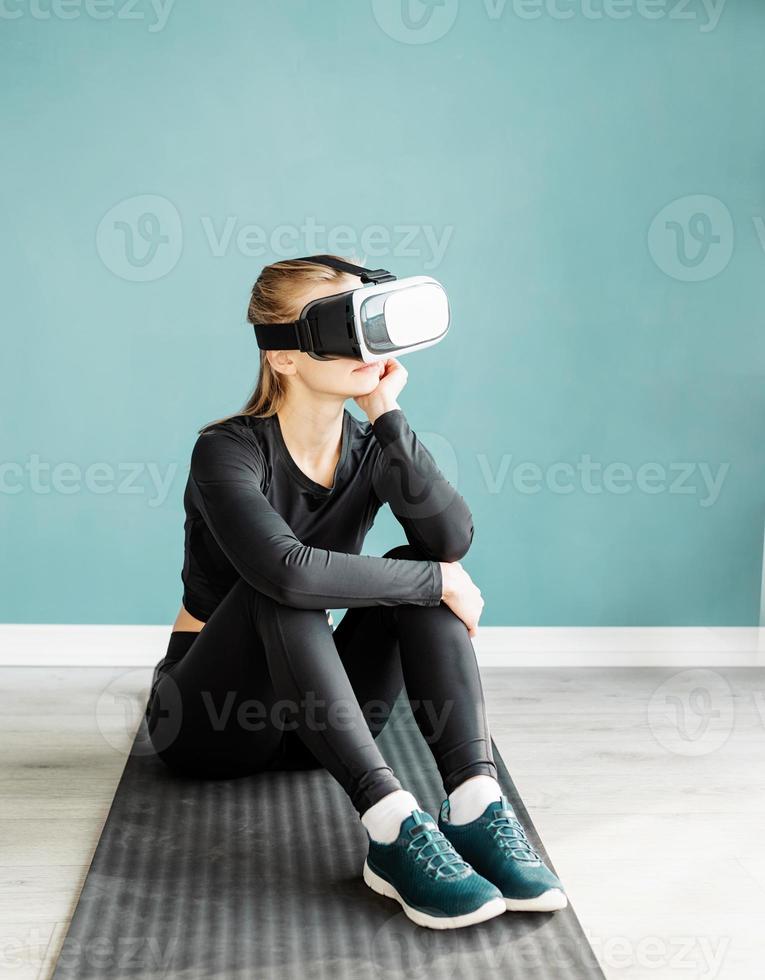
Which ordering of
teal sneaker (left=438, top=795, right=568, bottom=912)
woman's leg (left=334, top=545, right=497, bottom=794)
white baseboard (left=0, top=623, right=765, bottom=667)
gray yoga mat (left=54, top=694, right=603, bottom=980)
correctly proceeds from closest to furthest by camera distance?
gray yoga mat (left=54, top=694, right=603, bottom=980) → teal sneaker (left=438, top=795, right=568, bottom=912) → woman's leg (left=334, top=545, right=497, bottom=794) → white baseboard (left=0, top=623, right=765, bottom=667)

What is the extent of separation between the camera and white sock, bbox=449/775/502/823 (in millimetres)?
1563

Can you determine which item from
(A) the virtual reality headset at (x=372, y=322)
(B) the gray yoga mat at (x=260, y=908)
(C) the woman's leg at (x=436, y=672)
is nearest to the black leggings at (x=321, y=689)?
(C) the woman's leg at (x=436, y=672)

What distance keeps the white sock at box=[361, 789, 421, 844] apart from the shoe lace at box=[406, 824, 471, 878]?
25 mm

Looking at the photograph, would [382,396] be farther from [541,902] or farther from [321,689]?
[541,902]

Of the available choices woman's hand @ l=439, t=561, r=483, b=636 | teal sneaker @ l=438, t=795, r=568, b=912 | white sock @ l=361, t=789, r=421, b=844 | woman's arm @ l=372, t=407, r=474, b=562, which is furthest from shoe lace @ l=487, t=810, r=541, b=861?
woman's arm @ l=372, t=407, r=474, b=562

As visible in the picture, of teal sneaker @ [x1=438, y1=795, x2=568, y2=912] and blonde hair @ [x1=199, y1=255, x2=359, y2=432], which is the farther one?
blonde hair @ [x1=199, y1=255, x2=359, y2=432]

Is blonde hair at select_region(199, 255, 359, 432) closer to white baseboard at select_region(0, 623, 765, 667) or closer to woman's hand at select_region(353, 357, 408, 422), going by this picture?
woman's hand at select_region(353, 357, 408, 422)

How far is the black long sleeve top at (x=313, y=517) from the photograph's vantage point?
63.6 inches

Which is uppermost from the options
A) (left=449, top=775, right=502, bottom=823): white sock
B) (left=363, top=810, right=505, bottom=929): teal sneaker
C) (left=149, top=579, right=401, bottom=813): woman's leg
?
(left=149, top=579, right=401, bottom=813): woman's leg

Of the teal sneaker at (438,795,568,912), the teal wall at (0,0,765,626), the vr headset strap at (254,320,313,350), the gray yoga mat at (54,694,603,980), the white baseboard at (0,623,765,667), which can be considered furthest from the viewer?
the white baseboard at (0,623,765,667)

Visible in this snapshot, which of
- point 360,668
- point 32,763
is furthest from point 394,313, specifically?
point 32,763

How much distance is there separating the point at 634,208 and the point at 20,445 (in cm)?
163

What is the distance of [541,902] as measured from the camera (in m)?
1.49

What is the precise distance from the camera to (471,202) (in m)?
2.64
